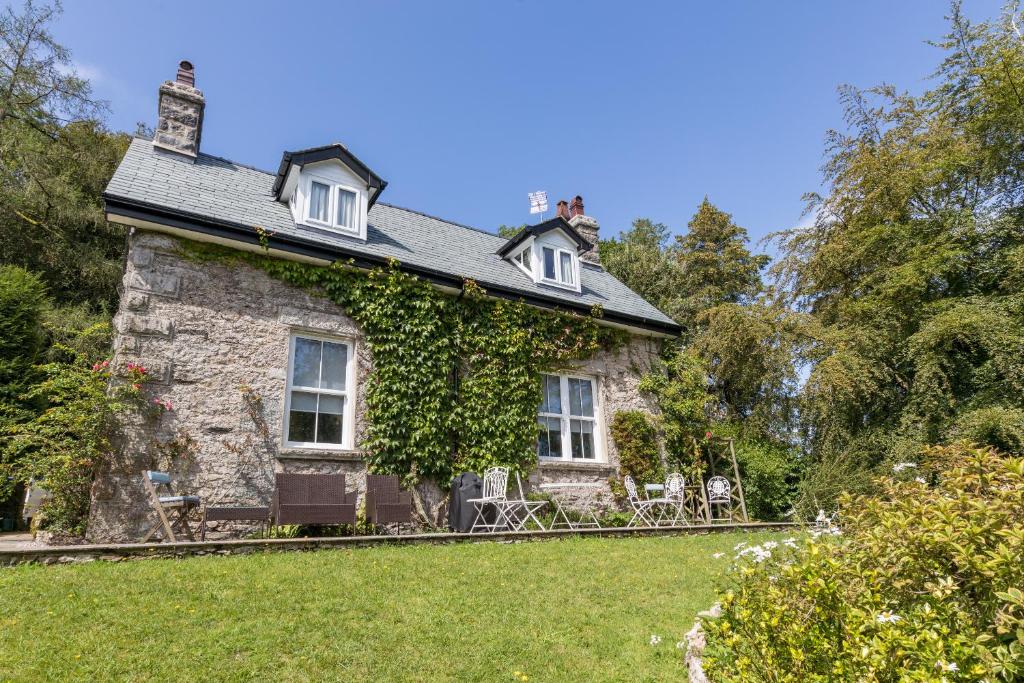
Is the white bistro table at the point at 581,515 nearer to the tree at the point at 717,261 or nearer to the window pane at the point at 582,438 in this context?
the window pane at the point at 582,438

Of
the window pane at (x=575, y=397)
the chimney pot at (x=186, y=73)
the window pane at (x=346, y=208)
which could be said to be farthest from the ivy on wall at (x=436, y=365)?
the chimney pot at (x=186, y=73)

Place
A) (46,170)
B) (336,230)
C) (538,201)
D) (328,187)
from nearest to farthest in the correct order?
(336,230), (328,187), (538,201), (46,170)

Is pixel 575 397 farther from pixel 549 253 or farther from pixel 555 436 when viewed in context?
pixel 549 253

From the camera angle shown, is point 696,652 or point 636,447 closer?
point 696,652

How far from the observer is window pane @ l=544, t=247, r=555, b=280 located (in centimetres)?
1299

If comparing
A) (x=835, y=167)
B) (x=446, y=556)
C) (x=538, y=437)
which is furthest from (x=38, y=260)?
(x=835, y=167)

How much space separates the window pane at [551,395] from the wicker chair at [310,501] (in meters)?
4.79

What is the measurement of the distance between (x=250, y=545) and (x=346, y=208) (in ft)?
20.4

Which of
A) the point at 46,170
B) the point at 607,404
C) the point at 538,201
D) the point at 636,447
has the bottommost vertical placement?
the point at 636,447

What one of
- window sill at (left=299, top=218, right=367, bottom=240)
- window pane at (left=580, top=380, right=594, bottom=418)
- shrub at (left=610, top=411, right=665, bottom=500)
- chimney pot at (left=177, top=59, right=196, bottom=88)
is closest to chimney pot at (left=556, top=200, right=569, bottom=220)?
window pane at (left=580, top=380, right=594, bottom=418)

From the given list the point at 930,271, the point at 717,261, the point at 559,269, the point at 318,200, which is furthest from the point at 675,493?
the point at 717,261

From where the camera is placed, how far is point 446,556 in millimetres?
6590

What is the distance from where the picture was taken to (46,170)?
661 inches

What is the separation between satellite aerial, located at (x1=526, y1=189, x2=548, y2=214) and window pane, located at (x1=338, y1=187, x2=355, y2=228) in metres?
5.59
